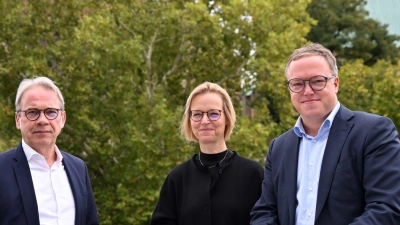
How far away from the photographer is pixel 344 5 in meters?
46.6

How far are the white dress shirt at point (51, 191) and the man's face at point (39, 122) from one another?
0.08 m

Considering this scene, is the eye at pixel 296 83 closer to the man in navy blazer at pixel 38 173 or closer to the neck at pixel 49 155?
the man in navy blazer at pixel 38 173

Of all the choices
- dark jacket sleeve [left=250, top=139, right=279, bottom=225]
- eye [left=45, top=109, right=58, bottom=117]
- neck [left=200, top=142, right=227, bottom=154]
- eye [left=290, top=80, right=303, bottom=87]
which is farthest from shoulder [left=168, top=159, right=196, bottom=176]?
eye [left=290, top=80, right=303, bottom=87]

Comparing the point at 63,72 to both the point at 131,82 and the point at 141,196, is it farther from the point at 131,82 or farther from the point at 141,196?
the point at 141,196

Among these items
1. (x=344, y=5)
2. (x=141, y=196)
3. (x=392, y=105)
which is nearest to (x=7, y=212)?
(x=141, y=196)

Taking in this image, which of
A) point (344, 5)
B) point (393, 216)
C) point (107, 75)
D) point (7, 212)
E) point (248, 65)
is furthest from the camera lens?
point (344, 5)

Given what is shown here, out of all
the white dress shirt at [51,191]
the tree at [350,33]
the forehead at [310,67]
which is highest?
the tree at [350,33]

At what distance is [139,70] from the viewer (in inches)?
688

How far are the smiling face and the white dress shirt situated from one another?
3.34 feet

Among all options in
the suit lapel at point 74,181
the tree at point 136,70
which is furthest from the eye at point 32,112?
the tree at point 136,70

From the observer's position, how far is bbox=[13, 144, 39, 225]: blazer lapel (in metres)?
4.42

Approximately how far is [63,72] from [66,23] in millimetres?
1456

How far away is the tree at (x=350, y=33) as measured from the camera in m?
44.9

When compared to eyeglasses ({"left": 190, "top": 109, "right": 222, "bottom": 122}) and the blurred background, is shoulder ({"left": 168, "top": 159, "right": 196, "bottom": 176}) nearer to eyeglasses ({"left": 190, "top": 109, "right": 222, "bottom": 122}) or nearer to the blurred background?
eyeglasses ({"left": 190, "top": 109, "right": 222, "bottom": 122})
